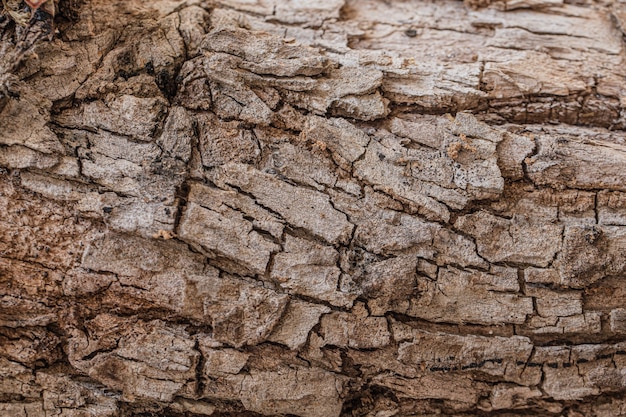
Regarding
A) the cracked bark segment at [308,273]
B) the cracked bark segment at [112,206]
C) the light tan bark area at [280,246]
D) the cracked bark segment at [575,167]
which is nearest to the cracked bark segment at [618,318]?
the light tan bark area at [280,246]

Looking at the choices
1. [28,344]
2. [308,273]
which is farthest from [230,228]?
[28,344]

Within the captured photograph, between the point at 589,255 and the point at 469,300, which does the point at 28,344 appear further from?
the point at 589,255

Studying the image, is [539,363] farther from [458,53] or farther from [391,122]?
[458,53]

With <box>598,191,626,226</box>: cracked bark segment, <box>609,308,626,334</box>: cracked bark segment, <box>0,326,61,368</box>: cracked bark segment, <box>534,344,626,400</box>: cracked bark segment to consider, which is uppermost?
<box>598,191,626,226</box>: cracked bark segment

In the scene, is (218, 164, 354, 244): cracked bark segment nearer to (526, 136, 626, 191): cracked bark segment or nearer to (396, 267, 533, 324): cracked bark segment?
(396, 267, 533, 324): cracked bark segment

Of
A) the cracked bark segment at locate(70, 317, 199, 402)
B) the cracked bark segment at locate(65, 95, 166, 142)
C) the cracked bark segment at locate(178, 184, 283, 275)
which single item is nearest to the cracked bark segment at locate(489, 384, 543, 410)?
the cracked bark segment at locate(178, 184, 283, 275)

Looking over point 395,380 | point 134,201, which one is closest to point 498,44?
point 395,380

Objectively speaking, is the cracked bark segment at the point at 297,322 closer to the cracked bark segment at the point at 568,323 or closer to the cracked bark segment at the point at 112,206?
the cracked bark segment at the point at 112,206

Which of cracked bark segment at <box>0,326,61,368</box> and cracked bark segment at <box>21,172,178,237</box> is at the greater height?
cracked bark segment at <box>21,172,178,237</box>
